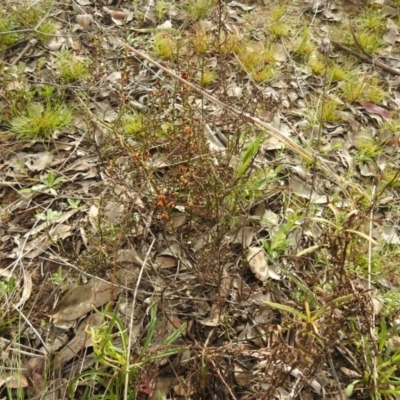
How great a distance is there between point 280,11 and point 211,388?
8.33ft

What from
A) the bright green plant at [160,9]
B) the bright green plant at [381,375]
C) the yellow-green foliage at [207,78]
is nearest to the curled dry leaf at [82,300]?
the bright green plant at [381,375]

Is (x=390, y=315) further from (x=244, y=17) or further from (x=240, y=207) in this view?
(x=244, y=17)

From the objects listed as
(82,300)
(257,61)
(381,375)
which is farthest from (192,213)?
(257,61)

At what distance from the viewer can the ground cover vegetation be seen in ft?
5.07

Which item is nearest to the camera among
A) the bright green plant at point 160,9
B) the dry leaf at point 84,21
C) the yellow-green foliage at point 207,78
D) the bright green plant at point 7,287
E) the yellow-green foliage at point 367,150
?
the bright green plant at point 7,287

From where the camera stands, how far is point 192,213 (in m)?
1.87

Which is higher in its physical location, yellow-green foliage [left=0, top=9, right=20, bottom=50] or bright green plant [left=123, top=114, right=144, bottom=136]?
yellow-green foliage [left=0, top=9, right=20, bottom=50]

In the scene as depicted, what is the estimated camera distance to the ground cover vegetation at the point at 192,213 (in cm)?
→ 155

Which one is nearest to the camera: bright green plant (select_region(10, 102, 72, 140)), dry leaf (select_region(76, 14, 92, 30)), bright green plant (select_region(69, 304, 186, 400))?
bright green plant (select_region(69, 304, 186, 400))

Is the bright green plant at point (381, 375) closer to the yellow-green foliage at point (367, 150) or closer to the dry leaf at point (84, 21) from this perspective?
the yellow-green foliage at point (367, 150)

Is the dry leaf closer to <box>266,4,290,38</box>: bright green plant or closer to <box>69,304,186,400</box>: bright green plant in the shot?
<box>266,4,290,38</box>: bright green plant

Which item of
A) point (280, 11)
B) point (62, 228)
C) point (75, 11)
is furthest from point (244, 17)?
point (62, 228)

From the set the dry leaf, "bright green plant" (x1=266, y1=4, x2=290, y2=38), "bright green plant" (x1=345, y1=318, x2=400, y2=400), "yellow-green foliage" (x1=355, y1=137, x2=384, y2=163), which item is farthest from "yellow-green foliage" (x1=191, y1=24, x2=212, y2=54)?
"bright green plant" (x1=345, y1=318, x2=400, y2=400)

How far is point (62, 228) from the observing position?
196 centimetres
